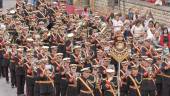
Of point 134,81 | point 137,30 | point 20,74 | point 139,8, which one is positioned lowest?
point 20,74

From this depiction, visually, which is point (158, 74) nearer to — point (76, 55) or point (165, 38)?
point (76, 55)

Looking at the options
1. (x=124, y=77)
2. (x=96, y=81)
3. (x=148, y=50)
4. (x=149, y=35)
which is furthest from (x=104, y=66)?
(x=149, y=35)

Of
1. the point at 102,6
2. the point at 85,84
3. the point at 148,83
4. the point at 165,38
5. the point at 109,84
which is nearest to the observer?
the point at 109,84

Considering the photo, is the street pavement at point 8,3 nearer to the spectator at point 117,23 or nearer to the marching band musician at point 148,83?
the spectator at point 117,23

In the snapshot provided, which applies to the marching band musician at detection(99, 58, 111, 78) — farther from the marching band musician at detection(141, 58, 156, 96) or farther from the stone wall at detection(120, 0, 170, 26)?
the stone wall at detection(120, 0, 170, 26)

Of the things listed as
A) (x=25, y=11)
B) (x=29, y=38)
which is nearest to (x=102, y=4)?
(x=25, y=11)

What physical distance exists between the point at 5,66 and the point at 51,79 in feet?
17.1

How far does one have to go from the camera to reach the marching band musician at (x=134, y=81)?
57.9 ft

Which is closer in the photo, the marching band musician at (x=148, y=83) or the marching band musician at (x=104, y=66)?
the marching band musician at (x=148, y=83)

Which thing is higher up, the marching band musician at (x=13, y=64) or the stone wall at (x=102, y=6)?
the stone wall at (x=102, y=6)

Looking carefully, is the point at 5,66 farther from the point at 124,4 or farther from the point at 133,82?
the point at 124,4

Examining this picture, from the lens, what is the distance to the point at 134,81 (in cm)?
1764

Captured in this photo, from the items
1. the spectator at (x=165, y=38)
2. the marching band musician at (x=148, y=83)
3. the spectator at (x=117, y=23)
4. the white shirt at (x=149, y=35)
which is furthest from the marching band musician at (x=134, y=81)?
the spectator at (x=117, y=23)

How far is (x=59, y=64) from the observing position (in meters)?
19.1
